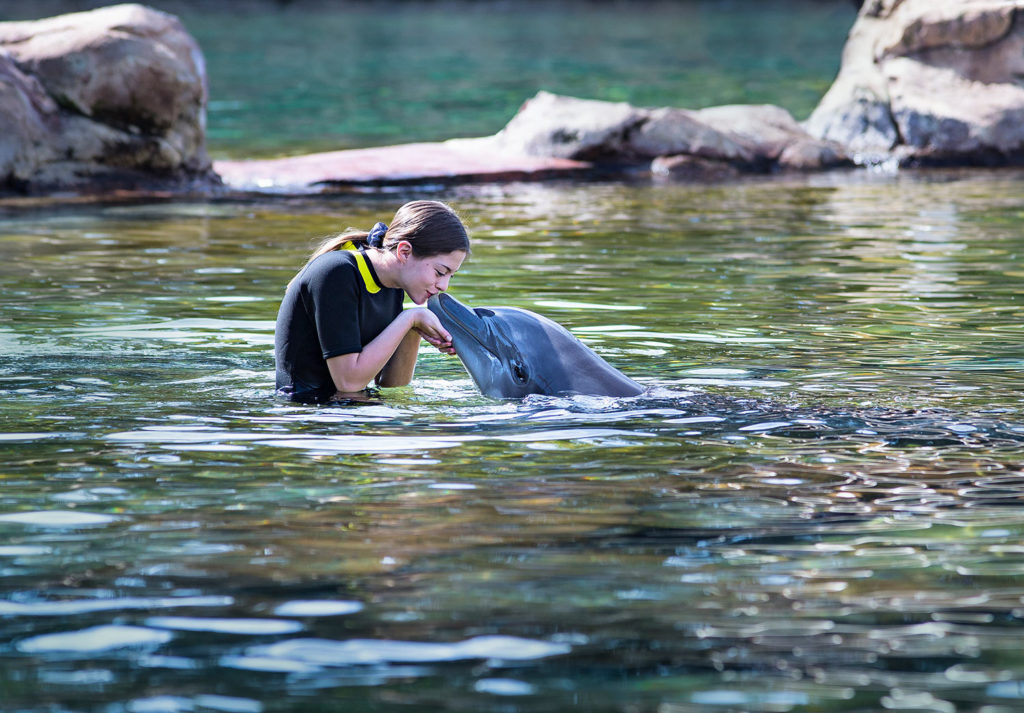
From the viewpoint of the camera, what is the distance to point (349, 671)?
9.27 feet

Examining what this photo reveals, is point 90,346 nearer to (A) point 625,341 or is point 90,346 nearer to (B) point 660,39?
(A) point 625,341

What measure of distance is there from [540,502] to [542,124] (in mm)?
11971

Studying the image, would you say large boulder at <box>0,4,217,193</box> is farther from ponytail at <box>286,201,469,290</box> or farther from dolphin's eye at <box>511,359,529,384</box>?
dolphin's eye at <box>511,359,529,384</box>

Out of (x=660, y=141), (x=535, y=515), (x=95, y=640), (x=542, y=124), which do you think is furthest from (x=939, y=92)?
(x=95, y=640)

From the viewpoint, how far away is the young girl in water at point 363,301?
17.1 ft

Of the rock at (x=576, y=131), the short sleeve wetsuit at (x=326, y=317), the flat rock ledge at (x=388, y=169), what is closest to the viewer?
the short sleeve wetsuit at (x=326, y=317)

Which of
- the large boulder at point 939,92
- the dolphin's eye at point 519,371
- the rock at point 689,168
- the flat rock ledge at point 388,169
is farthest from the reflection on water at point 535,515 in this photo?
the large boulder at point 939,92

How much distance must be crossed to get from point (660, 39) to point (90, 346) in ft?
110

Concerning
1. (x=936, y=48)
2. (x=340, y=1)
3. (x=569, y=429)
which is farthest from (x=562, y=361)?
(x=340, y=1)

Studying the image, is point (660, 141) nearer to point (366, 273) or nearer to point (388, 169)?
point (388, 169)

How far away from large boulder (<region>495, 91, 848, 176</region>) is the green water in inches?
233

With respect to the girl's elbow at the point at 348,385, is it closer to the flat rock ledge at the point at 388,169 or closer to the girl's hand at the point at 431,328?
the girl's hand at the point at 431,328

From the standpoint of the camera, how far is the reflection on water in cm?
282

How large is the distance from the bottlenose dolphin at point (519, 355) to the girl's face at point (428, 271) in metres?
0.09
